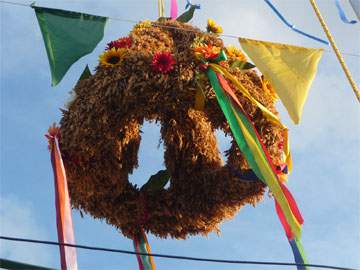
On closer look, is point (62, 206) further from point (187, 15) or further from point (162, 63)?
point (187, 15)

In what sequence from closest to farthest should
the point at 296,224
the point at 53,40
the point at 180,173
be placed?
the point at 296,224 → the point at 53,40 → the point at 180,173

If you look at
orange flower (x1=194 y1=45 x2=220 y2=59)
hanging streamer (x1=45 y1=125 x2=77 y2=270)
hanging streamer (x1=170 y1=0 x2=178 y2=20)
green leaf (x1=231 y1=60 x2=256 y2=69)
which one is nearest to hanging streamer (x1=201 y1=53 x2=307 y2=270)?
orange flower (x1=194 y1=45 x2=220 y2=59)

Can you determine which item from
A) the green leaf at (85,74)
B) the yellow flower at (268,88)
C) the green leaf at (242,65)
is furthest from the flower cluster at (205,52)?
the green leaf at (85,74)

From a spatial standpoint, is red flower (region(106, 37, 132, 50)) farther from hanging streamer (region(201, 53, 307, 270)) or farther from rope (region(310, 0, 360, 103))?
rope (region(310, 0, 360, 103))

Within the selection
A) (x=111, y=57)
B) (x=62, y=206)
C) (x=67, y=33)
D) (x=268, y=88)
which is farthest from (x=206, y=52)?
(x=62, y=206)

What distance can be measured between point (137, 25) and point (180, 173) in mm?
1045

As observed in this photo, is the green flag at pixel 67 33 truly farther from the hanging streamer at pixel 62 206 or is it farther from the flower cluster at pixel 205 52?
the flower cluster at pixel 205 52

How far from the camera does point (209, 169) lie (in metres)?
4.90

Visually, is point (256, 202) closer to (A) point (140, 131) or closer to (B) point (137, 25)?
(A) point (140, 131)

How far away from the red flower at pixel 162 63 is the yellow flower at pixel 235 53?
52cm

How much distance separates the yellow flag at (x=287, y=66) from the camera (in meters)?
4.29

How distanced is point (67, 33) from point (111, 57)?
1.15 ft

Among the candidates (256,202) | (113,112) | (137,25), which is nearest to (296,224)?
(256,202)

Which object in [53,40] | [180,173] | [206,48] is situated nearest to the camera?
[53,40]
